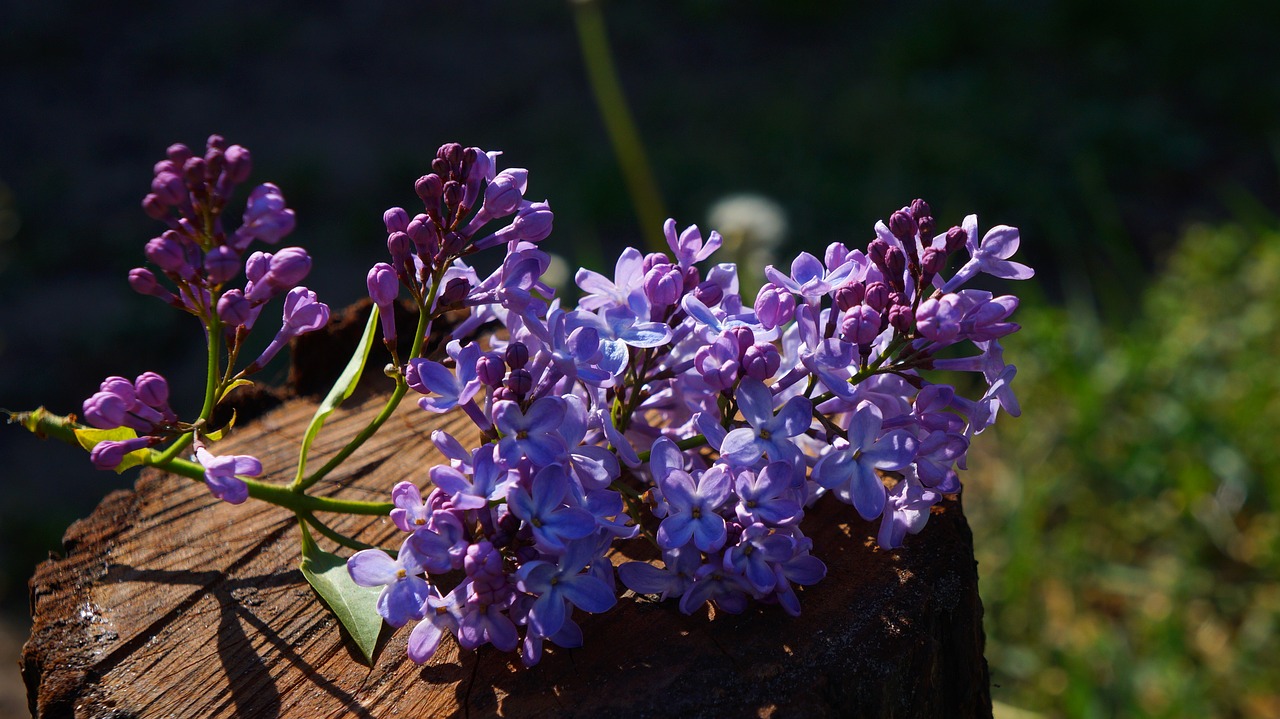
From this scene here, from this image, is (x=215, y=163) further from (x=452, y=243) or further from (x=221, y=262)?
(x=452, y=243)

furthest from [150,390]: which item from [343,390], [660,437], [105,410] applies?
[660,437]

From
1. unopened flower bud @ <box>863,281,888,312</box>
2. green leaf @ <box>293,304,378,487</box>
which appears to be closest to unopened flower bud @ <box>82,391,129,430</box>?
green leaf @ <box>293,304,378,487</box>

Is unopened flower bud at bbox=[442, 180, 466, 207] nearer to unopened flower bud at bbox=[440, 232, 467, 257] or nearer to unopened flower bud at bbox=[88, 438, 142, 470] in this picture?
unopened flower bud at bbox=[440, 232, 467, 257]

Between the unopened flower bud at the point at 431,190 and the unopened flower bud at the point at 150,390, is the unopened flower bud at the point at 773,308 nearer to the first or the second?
the unopened flower bud at the point at 431,190

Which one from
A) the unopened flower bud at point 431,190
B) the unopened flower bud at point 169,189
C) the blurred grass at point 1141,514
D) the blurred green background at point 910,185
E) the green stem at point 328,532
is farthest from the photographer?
the blurred green background at point 910,185

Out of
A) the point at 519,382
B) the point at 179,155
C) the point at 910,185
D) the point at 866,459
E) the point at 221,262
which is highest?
the point at 910,185

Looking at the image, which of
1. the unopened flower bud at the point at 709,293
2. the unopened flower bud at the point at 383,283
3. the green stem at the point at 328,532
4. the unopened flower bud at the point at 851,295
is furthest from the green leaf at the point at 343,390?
the unopened flower bud at the point at 851,295

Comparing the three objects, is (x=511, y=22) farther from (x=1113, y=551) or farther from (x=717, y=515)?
(x=717, y=515)
